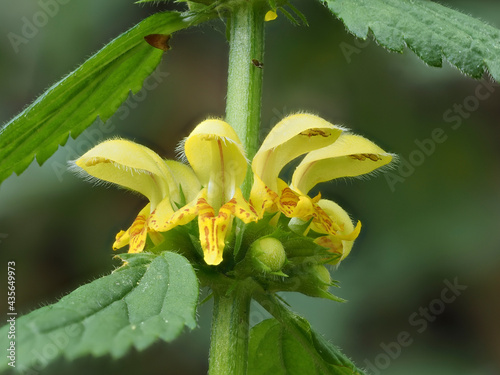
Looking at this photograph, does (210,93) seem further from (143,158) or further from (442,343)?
(143,158)

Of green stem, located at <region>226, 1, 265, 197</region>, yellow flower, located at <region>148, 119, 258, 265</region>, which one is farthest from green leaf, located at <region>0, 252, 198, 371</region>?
green stem, located at <region>226, 1, 265, 197</region>

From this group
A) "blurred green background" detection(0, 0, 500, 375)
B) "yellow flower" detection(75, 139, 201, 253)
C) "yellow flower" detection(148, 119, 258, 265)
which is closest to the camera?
"yellow flower" detection(148, 119, 258, 265)

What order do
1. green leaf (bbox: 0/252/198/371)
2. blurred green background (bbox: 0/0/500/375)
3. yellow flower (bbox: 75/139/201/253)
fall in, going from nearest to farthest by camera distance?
green leaf (bbox: 0/252/198/371) → yellow flower (bbox: 75/139/201/253) → blurred green background (bbox: 0/0/500/375)

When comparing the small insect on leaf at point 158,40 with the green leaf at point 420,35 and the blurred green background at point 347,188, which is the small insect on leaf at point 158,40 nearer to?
the green leaf at point 420,35

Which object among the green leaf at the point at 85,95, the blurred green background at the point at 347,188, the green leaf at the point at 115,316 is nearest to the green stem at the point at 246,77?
the green leaf at the point at 85,95

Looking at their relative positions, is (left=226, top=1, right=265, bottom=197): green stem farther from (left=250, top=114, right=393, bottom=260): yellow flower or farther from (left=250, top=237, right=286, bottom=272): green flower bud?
(left=250, top=237, right=286, bottom=272): green flower bud

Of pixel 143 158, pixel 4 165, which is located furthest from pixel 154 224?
pixel 4 165
